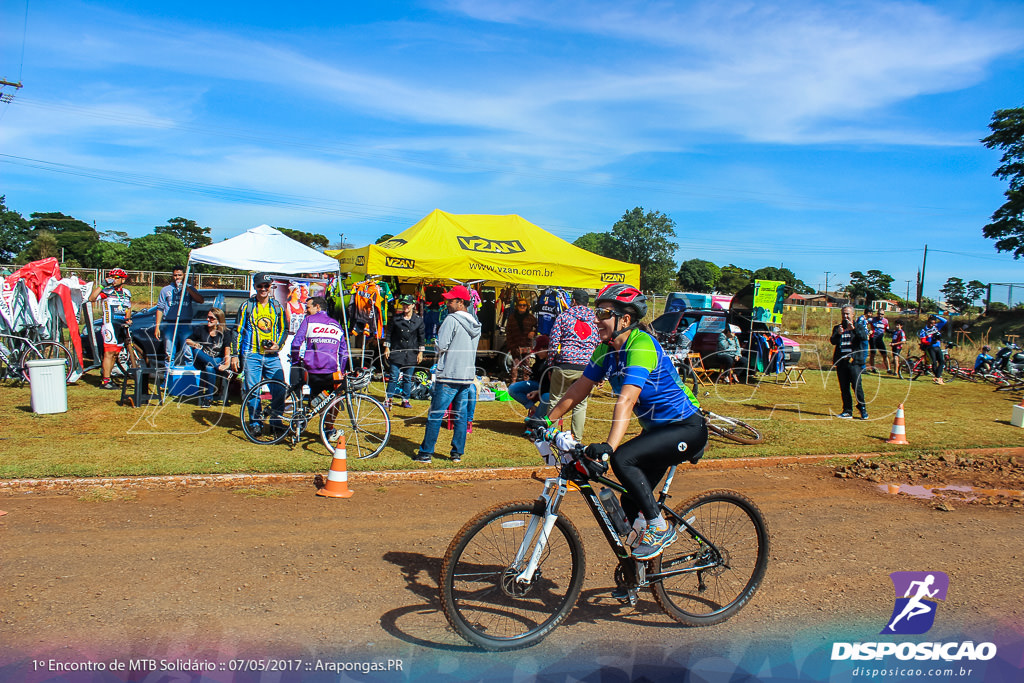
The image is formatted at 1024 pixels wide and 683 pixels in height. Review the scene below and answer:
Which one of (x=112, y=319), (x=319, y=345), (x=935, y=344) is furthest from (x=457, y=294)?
(x=935, y=344)

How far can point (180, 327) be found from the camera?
11250 mm

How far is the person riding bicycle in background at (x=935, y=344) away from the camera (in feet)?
63.4

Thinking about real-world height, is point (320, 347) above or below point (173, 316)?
below

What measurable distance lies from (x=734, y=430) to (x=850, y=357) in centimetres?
339

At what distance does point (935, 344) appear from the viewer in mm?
19469

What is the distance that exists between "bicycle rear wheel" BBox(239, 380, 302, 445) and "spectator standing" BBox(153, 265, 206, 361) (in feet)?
11.1

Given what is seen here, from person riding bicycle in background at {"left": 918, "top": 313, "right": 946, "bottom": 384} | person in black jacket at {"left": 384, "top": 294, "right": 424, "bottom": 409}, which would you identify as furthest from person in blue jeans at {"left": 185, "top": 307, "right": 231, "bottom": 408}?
person riding bicycle in background at {"left": 918, "top": 313, "right": 946, "bottom": 384}

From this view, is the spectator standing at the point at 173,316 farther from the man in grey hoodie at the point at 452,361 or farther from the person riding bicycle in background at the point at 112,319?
the man in grey hoodie at the point at 452,361

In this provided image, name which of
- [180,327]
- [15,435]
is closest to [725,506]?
[15,435]

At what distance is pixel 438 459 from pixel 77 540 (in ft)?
12.3

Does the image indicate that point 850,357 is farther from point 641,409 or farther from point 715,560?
point 641,409

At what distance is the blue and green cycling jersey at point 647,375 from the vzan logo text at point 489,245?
10.2 m

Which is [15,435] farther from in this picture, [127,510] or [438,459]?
[438,459]

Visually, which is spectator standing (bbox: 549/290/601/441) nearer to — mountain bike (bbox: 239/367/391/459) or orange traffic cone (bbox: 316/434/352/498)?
mountain bike (bbox: 239/367/391/459)
